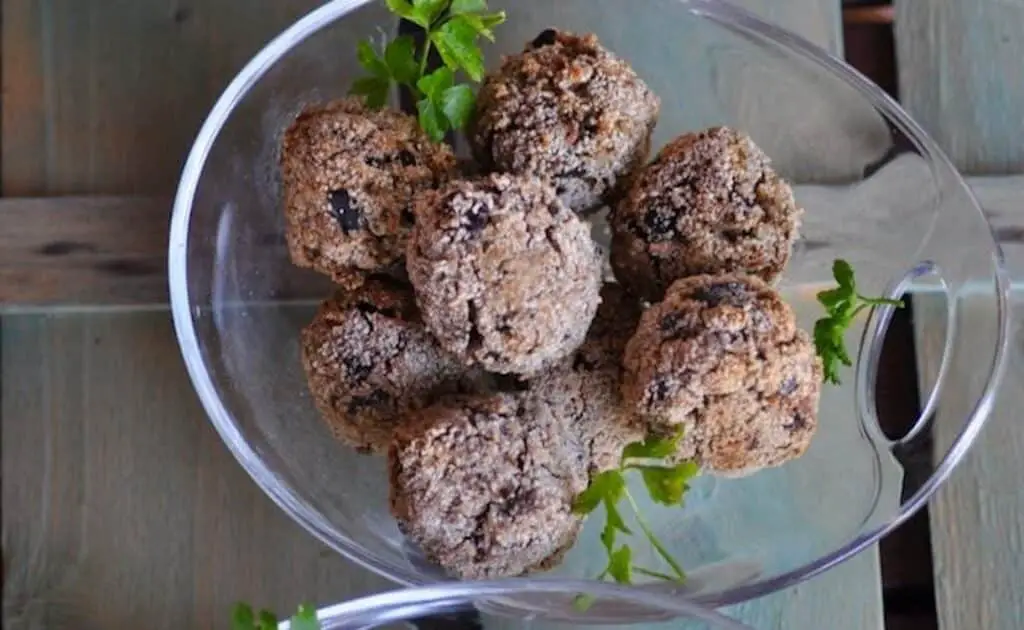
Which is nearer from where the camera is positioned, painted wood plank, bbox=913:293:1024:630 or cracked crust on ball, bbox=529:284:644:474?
cracked crust on ball, bbox=529:284:644:474

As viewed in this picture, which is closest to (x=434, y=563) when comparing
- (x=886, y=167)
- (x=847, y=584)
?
(x=847, y=584)

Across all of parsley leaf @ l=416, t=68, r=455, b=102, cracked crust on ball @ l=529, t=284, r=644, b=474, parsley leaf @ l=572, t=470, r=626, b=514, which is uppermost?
parsley leaf @ l=416, t=68, r=455, b=102

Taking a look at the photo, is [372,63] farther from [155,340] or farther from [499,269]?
[155,340]

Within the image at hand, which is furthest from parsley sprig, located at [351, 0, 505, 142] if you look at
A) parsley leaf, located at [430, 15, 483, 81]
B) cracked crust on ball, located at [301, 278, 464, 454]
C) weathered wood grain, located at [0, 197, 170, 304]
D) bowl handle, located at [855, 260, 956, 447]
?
bowl handle, located at [855, 260, 956, 447]

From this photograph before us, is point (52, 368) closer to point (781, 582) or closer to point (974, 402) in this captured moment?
point (781, 582)

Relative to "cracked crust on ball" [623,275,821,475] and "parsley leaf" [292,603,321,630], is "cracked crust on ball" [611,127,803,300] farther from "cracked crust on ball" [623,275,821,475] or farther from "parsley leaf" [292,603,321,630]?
"parsley leaf" [292,603,321,630]

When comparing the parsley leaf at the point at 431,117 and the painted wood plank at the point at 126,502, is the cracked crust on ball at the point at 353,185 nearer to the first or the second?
the parsley leaf at the point at 431,117
